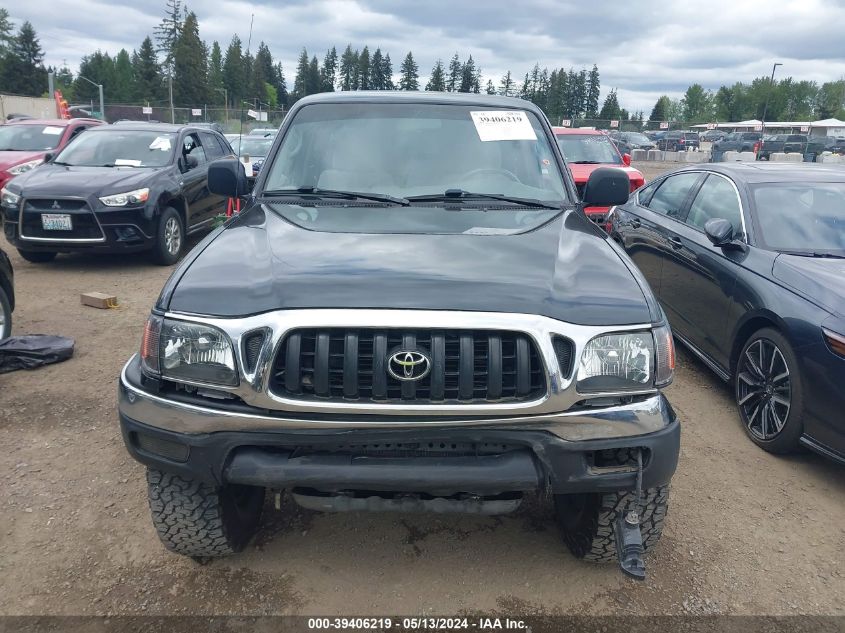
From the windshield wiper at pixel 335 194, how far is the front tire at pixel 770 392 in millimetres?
2370

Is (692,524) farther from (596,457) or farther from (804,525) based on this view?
(596,457)

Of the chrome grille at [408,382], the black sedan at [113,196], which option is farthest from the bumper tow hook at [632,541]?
the black sedan at [113,196]

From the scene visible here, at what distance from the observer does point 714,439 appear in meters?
4.19

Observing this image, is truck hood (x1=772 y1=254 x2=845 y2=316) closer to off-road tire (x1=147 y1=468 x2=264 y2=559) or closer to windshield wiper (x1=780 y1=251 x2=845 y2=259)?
windshield wiper (x1=780 y1=251 x2=845 y2=259)

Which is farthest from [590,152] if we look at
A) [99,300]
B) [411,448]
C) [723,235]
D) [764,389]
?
[411,448]

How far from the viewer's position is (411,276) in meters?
2.36

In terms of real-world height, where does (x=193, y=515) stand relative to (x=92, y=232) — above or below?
below

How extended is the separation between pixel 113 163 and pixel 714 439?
7887mm

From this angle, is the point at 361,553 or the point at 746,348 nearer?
the point at 361,553

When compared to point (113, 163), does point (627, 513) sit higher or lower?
lower

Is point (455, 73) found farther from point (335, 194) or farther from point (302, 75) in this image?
point (335, 194)

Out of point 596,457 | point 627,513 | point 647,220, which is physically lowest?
point 627,513

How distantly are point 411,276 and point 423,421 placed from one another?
0.52 meters

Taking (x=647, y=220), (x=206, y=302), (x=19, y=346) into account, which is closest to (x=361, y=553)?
(x=206, y=302)
